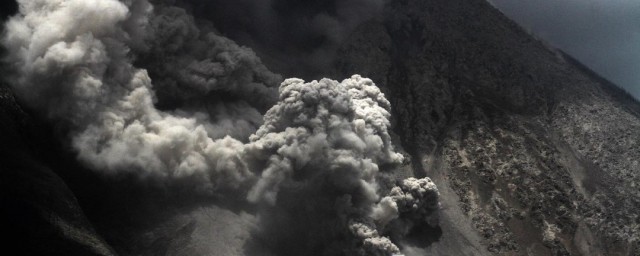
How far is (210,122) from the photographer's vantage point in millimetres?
55469

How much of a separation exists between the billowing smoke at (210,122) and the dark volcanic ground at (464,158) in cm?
253

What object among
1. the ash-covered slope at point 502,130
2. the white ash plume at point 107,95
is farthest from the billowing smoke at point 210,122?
the ash-covered slope at point 502,130

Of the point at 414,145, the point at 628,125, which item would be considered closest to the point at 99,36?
the point at 414,145

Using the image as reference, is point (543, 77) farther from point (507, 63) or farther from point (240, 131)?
point (240, 131)

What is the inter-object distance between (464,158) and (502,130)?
9658 millimetres

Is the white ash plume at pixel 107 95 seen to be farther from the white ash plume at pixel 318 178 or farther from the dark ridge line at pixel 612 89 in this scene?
the dark ridge line at pixel 612 89

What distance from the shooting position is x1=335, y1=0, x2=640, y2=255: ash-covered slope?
74.9m

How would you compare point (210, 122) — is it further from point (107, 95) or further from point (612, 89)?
point (612, 89)

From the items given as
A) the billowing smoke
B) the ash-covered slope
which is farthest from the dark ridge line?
the billowing smoke

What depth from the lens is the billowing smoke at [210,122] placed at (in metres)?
43.3

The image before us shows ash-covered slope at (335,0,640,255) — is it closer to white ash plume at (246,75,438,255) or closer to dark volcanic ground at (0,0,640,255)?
dark volcanic ground at (0,0,640,255)

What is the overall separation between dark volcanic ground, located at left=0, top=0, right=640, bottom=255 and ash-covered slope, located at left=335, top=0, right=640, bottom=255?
0.74 feet

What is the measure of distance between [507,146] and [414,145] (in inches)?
550

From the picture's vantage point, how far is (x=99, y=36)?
47062mm
